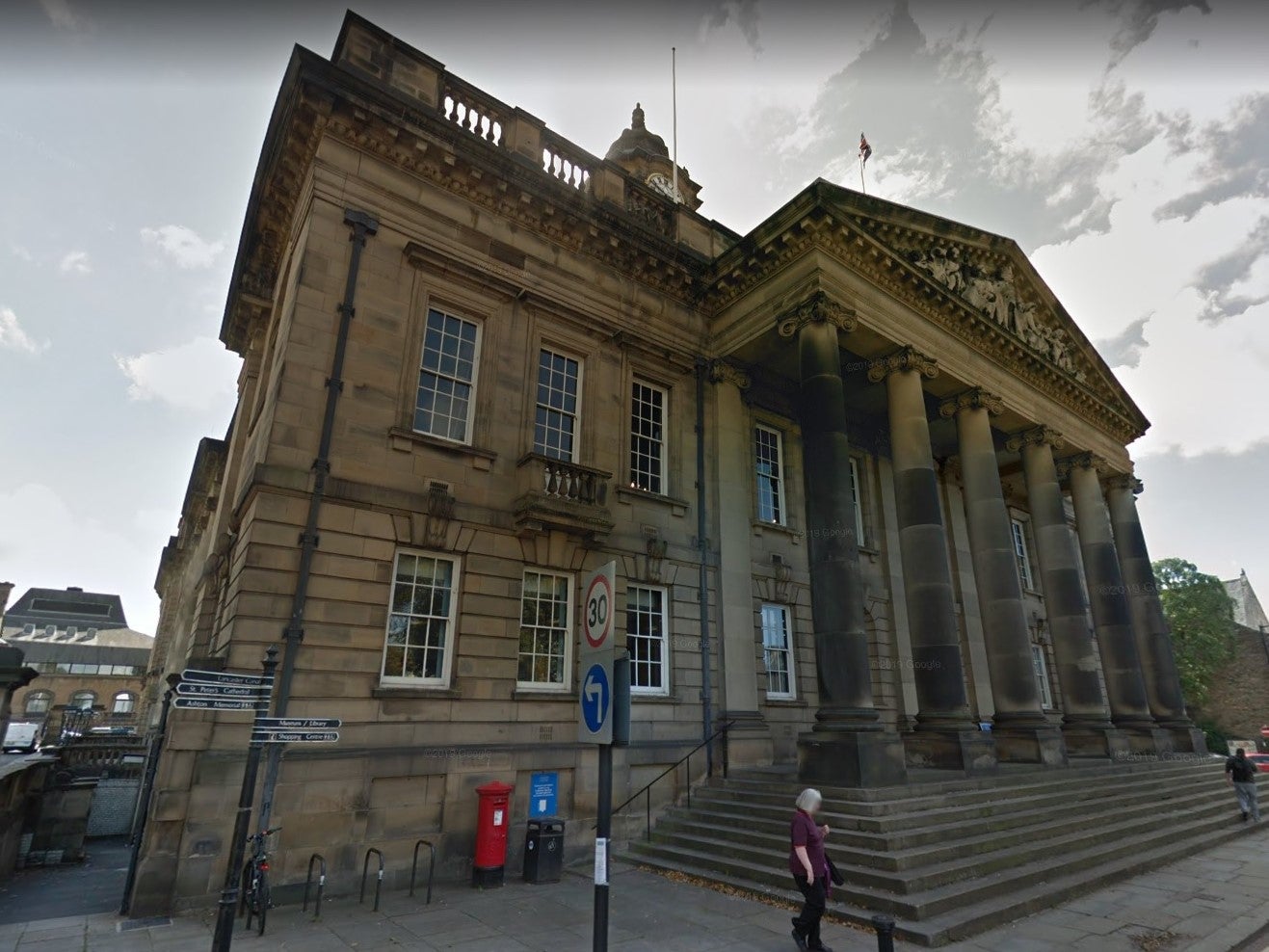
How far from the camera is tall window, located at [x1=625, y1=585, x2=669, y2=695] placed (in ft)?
46.2

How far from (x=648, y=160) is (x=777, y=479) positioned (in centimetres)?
1686

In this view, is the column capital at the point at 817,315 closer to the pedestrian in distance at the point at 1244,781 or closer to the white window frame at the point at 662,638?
the white window frame at the point at 662,638

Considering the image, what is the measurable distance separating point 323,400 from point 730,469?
9268 mm

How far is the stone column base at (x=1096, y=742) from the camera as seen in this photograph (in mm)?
17703

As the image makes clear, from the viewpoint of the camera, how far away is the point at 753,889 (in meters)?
9.24

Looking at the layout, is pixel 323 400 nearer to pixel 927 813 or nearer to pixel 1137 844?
pixel 927 813

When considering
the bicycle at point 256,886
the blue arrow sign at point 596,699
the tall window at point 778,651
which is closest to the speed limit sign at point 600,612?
the blue arrow sign at point 596,699

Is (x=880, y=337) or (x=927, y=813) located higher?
(x=880, y=337)

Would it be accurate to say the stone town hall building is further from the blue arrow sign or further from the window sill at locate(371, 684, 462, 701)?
the blue arrow sign

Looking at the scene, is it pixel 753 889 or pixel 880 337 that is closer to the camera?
pixel 753 889

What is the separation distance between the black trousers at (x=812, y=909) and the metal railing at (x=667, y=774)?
17.7 feet

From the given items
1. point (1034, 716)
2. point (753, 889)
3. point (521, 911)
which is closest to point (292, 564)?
point (521, 911)

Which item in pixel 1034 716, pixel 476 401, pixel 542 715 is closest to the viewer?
pixel 542 715

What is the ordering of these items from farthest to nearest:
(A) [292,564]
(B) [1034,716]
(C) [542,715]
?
(B) [1034,716] < (C) [542,715] < (A) [292,564]
